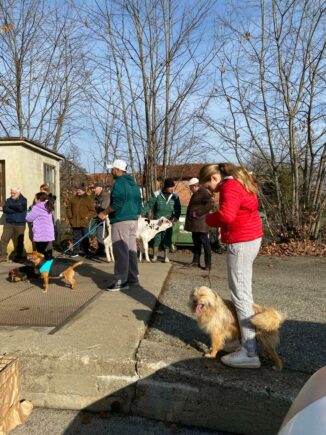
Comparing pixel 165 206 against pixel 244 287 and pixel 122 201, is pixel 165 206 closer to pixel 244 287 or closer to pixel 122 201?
pixel 122 201

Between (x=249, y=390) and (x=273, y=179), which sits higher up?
(x=273, y=179)

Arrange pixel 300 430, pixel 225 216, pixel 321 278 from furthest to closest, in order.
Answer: pixel 321 278 → pixel 225 216 → pixel 300 430

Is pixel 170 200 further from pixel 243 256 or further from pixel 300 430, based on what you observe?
pixel 300 430

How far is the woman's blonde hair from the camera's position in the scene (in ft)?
11.4

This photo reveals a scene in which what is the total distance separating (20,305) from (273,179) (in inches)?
375

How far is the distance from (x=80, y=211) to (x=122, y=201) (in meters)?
4.78

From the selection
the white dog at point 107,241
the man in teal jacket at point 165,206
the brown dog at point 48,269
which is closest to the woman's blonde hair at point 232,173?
the brown dog at point 48,269

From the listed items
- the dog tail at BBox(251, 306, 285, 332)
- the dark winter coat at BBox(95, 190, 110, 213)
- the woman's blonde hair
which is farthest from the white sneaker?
the dark winter coat at BBox(95, 190, 110, 213)

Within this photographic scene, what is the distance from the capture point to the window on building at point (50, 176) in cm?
1264

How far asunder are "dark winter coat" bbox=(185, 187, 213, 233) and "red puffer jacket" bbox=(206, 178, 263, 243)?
4619 mm

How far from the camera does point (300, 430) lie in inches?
63.8

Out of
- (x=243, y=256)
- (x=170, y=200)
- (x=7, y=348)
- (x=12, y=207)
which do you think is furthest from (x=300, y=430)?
(x=12, y=207)

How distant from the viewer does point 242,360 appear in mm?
3430

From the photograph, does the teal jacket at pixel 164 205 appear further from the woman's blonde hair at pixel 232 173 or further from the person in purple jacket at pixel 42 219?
the woman's blonde hair at pixel 232 173
